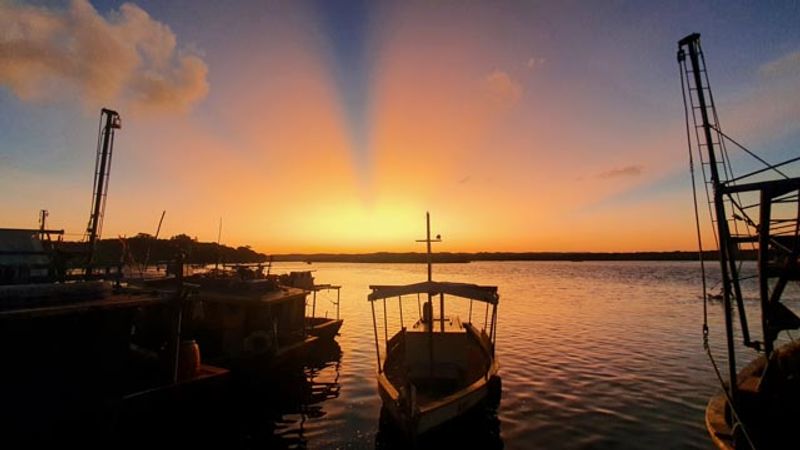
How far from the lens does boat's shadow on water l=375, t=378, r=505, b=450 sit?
14.0 metres

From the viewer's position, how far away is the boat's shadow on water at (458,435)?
14.0m

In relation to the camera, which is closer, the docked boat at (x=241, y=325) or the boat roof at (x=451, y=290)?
the boat roof at (x=451, y=290)

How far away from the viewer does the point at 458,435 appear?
1474 cm

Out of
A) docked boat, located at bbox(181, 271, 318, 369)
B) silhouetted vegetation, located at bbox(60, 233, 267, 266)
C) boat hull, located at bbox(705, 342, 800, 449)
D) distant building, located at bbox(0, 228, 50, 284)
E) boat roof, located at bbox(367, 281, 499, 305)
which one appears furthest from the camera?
silhouetted vegetation, located at bbox(60, 233, 267, 266)

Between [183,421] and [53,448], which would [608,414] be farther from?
[53,448]

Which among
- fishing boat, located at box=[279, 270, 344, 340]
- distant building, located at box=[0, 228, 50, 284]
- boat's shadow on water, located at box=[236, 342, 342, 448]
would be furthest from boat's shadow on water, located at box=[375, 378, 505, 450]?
distant building, located at box=[0, 228, 50, 284]

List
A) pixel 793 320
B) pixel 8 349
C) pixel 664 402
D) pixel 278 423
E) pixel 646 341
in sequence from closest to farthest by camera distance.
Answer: pixel 793 320, pixel 8 349, pixel 278 423, pixel 664 402, pixel 646 341

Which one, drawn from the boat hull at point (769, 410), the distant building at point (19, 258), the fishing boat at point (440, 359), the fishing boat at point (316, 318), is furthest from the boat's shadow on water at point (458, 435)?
the distant building at point (19, 258)

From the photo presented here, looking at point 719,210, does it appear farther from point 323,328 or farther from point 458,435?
point 323,328

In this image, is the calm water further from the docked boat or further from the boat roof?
the boat roof

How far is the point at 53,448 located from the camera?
37.6ft

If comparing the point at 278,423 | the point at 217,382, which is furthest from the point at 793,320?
the point at 217,382

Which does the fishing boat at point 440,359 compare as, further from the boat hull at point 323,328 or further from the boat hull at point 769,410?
the boat hull at point 323,328

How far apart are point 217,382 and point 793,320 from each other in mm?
18644
